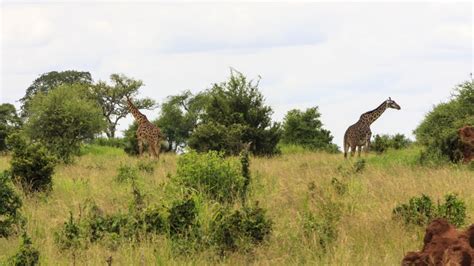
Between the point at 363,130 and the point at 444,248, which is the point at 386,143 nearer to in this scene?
the point at 363,130

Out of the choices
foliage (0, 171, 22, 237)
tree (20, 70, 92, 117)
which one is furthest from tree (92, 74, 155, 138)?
foliage (0, 171, 22, 237)

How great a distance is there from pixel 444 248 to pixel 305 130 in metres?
25.8

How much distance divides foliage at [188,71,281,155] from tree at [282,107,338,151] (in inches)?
160

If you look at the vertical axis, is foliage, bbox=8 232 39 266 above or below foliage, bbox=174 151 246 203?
below

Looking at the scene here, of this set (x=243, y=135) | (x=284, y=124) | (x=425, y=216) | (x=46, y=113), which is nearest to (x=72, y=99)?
(x=46, y=113)

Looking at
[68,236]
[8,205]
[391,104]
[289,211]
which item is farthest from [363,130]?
[68,236]

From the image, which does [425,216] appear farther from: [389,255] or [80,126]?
[80,126]

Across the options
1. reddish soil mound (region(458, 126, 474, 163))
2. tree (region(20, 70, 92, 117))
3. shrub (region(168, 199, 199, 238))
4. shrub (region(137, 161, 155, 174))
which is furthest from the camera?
tree (region(20, 70, 92, 117))

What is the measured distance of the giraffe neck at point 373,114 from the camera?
24141 mm

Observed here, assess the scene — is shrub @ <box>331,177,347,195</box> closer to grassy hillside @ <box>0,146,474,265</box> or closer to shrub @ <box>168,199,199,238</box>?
grassy hillside @ <box>0,146,474,265</box>

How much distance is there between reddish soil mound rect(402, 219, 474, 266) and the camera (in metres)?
5.43

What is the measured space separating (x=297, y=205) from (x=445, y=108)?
13.0 metres

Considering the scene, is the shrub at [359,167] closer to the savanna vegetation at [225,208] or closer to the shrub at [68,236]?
the savanna vegetation at [225,208]

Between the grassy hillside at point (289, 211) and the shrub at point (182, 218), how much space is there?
18.7 inches
